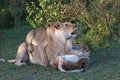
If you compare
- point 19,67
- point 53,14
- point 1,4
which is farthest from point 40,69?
point 1,4

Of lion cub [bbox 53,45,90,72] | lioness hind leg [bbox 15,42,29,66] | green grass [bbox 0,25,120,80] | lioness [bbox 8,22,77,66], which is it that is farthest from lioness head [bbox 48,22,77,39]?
lioness hind leg [bbox 15,42,29,66]

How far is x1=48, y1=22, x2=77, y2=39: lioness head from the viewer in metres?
8.81

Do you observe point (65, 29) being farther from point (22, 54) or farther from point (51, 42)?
point (22, 54)

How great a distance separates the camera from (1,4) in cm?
1798

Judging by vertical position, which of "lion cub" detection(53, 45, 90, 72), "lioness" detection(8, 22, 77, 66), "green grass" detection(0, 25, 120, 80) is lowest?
"green grass" detection(0, 25, 120, 80)

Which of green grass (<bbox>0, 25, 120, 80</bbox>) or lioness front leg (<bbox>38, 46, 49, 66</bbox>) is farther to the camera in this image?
lioness front leg (<bbox>38, 46, 49, 66</bbox>)

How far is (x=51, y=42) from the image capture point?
8984mm

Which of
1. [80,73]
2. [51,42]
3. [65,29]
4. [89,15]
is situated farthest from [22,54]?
[89,15]

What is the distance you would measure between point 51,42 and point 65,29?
0.40m

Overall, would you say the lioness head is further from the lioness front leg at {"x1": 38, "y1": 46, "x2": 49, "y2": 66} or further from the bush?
the bush

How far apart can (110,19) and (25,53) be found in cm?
243

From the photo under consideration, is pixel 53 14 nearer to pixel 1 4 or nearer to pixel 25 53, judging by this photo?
pixel 25 53

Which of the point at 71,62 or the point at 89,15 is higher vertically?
the point at 89,15

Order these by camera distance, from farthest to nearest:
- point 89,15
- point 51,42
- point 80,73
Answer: point 89,15
point 51,42
point 80,73
